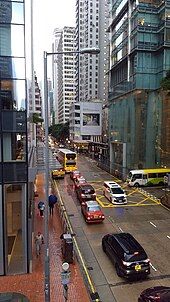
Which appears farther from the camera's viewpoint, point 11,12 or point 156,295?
point 11,12

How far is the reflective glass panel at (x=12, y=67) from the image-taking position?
1388cm

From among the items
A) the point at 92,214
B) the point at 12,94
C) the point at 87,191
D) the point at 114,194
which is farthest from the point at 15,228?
the point at 114,194

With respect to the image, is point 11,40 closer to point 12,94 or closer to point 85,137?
point 12,94

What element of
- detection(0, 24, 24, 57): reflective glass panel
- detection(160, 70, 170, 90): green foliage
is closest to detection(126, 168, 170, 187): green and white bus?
detection(160, 70, 170, 90): green foliage

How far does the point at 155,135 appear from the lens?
47.7 m

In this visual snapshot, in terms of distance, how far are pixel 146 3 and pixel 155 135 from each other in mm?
19096

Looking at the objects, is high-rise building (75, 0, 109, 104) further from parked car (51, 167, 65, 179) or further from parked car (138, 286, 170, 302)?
parked car (138, 286, 170, 302)

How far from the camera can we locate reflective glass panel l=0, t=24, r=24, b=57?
13834mm

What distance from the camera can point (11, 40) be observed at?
1398cm

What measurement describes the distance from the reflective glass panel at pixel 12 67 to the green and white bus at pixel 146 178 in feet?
90.9

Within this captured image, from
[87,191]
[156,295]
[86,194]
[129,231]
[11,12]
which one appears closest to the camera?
[156,295]

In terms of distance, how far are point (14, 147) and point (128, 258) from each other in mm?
7230

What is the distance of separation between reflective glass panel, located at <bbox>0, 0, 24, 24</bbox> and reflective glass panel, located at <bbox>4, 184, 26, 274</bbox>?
7.25 m

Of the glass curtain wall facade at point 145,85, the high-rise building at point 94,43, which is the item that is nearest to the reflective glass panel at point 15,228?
the glass curtain wall facade at point 145,85
